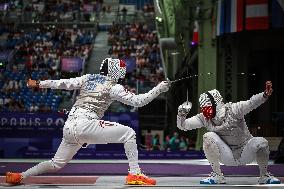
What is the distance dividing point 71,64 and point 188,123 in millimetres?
19489

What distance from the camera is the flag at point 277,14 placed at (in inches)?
846

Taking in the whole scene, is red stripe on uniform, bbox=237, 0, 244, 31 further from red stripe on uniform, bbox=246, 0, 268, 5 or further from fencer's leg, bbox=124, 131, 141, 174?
fencer's leg, bbox=124, 131, 141, 174

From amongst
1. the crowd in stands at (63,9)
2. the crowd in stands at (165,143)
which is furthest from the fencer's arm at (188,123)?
the crowd in stands at (63,9)

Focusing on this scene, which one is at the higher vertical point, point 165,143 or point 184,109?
point 184,109

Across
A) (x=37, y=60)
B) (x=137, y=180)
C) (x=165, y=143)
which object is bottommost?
(x=165, y=143)

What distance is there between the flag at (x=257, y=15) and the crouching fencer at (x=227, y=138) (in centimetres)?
1343

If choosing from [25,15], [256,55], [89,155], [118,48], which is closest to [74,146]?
[89,155]

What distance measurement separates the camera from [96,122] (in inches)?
340

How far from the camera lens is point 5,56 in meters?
28.2

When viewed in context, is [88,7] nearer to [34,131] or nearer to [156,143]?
[156,143]

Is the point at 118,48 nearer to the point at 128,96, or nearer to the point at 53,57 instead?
the point at 53,57

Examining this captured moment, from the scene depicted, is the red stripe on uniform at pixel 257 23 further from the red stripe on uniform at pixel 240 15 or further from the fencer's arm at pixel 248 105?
the fencer's arm at pixel 248 105

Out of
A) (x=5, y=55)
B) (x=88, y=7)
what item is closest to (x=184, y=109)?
(x=5, y=55)

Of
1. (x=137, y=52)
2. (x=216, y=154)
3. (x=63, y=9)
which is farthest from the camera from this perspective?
(x=63, y=9)
